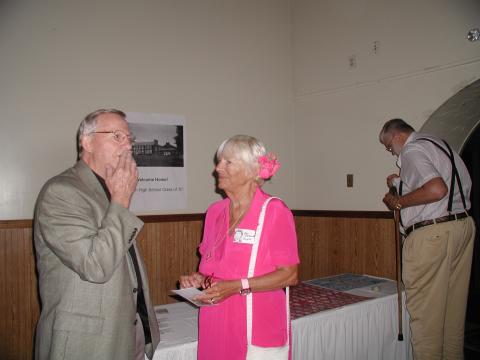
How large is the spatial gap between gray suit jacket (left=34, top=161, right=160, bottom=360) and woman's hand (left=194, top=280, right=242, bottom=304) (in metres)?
0.29

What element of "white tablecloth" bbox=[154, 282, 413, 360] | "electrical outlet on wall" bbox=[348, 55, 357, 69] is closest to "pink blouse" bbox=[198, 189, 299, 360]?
"white tablecloth" bbox=[154, 282, 413, 360]

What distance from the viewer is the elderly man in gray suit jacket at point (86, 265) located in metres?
1.28

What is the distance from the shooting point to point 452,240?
2.65m

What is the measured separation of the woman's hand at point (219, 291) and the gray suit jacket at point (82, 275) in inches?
11.3

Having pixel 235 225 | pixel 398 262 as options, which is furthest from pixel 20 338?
pixel 398 262

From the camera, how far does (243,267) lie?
5.42 feet

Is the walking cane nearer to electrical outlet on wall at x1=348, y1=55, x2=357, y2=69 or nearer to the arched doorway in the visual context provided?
the arched doorway

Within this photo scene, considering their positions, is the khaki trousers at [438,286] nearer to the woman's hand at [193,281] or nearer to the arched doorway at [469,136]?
the arched doorway at [469,136]

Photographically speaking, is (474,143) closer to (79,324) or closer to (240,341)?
(240,341)

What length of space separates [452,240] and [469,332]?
1.70m

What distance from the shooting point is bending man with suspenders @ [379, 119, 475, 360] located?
265 centimetres

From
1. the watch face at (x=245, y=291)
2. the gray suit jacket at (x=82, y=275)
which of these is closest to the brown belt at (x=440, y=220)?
the watch face at (x=245, y=291)

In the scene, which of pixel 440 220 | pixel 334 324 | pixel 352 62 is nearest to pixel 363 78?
pixel 352 62

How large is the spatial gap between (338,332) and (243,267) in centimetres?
129
